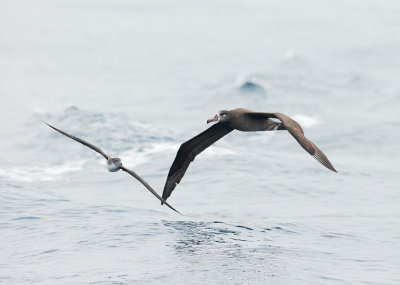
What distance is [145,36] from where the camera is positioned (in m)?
86.9

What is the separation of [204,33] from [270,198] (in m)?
53.8

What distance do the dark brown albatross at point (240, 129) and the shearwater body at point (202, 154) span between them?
6.34ft

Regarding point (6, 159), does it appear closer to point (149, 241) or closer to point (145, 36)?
point (149, 241)

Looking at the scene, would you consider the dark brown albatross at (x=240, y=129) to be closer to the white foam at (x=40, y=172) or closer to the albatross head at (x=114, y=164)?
the albatross head at (x=114, y=164)

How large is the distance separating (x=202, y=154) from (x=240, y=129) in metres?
18.6

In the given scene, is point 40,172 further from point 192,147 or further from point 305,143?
point 305,143

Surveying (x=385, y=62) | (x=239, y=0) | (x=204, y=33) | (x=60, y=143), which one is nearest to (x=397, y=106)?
(x=385, y=62)

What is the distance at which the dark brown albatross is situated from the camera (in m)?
20.2

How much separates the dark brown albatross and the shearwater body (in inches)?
76.1

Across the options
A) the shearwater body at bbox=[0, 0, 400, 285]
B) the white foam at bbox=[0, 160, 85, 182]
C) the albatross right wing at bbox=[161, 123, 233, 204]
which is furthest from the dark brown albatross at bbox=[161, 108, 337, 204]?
the white foam at bbox=[0, 160, 85, 182]

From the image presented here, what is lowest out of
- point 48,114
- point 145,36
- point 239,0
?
point 48,114

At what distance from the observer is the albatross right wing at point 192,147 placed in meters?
24.5

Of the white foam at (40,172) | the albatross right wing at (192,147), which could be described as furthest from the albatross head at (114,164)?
the white foam at (40,172)

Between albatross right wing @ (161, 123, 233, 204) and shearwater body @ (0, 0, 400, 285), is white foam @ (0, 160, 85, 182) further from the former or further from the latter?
albatross right wing @ (161, 123, 233, 204)
